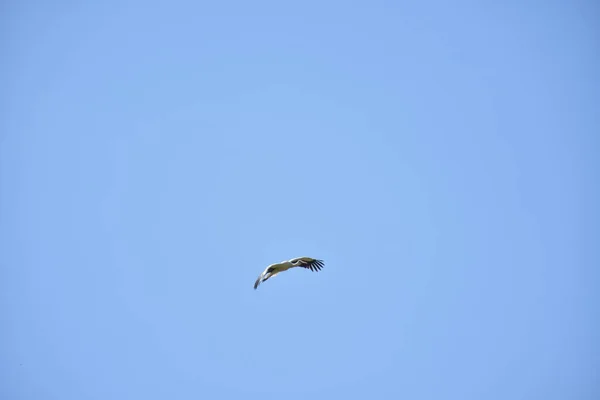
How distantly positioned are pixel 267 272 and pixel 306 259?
7.07ft

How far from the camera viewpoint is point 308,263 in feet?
92.2

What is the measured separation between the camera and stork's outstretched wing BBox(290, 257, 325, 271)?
27.8 meters

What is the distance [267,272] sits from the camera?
28.0 meters

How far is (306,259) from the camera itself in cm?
2794

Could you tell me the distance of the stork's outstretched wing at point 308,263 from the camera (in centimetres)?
2781
